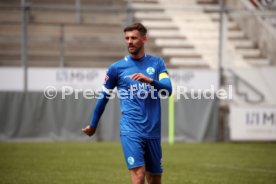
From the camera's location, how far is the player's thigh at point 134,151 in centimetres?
753

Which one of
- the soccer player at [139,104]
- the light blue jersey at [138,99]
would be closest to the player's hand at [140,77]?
the soccer player at [139,104]

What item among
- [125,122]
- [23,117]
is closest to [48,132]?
[23,117]

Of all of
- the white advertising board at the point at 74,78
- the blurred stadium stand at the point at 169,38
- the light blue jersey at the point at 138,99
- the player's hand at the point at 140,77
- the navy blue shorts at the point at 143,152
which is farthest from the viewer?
the blurred stadium stand at the point at 169,38

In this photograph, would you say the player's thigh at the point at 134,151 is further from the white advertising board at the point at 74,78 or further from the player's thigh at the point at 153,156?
the white advertising board at the point at 74,78

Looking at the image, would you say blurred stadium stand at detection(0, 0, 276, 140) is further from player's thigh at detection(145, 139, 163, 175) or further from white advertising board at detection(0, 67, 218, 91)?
player's thigh at detection(145, 139, 163, 175)

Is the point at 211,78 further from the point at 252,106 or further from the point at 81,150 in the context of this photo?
the point at 81,150

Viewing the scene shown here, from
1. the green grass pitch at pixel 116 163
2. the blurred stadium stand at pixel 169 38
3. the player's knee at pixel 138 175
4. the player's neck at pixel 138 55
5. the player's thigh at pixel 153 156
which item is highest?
the blurred stadium stand at pixel 169 38

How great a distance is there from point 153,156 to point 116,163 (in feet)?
23.1

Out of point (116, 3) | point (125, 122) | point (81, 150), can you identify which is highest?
point (116, 3)

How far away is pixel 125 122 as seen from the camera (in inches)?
305

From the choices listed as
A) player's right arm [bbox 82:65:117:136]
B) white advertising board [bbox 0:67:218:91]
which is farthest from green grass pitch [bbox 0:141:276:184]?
player's right arm [bbox 82:65:117:136]

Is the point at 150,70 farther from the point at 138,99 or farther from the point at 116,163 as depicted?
the point at 116,163

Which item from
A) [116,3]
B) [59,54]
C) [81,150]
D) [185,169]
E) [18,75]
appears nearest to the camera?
[185,169]

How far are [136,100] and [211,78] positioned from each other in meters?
13.8
